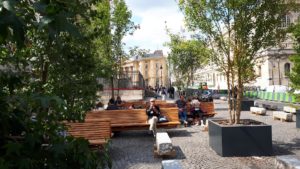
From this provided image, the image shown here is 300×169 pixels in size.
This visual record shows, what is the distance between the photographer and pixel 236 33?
37.4 ft

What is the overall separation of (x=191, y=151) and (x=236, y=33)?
364 cm

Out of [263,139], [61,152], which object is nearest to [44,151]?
[61,152]

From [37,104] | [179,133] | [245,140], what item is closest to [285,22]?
[245,140]

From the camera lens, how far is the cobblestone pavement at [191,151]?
928 centimetres

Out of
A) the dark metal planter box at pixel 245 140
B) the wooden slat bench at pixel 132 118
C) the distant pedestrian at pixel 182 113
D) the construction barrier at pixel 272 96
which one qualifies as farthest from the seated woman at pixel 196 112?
the construction barrier at pixel 272 96

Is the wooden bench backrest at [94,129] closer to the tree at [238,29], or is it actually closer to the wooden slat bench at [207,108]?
the tree at [238,29]

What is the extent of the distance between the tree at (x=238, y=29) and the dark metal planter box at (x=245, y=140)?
3.99 ft

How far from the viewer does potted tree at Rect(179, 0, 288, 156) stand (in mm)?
11250

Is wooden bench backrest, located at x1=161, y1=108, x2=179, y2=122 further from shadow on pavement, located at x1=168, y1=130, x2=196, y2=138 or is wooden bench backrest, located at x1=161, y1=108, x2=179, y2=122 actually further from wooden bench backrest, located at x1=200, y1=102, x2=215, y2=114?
wooden bench backrest, located at x1=200, y1=102, x2=215, y2=114

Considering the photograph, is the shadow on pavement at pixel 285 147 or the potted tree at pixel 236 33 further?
the potted tree at pixel 236 33

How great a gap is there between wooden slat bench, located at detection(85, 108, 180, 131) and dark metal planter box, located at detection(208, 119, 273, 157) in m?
4.60

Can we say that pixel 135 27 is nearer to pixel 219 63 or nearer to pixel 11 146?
pixel 219 63

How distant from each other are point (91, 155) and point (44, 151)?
324 millimetres

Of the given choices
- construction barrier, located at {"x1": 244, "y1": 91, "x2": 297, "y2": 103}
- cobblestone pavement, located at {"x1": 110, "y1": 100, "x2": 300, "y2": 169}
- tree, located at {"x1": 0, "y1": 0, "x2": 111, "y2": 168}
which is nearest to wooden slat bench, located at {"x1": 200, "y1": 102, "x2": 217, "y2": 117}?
cobblestone pavement, located at {"x1": 110, "y1": 100, "x2": 300, "y2": 169}
